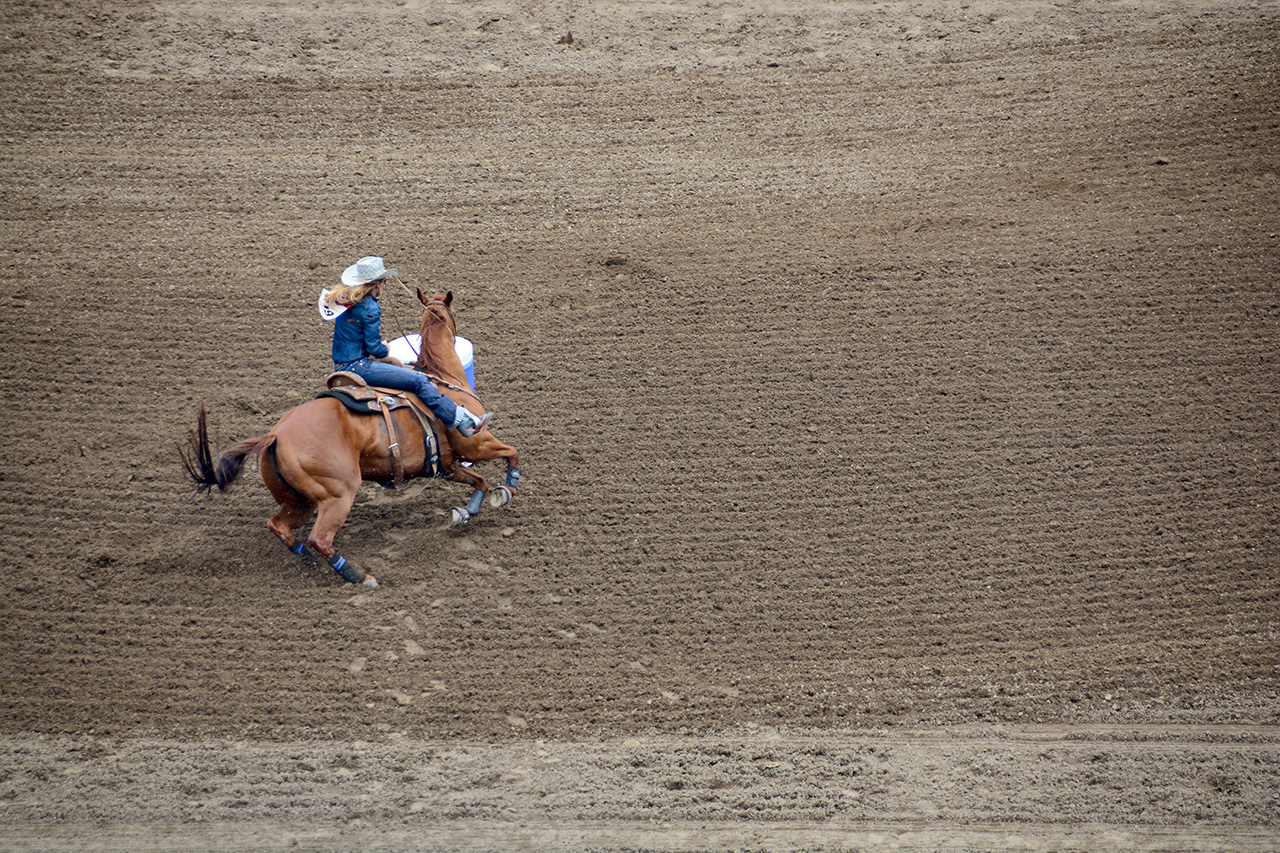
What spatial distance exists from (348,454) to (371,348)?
84 centimetres

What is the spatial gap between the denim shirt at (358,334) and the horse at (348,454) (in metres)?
0.24

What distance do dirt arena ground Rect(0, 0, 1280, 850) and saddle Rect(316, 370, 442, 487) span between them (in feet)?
2.38

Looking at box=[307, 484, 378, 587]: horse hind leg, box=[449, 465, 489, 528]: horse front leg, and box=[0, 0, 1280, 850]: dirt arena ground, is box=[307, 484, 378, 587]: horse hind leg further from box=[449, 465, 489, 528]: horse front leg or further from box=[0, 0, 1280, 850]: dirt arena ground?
box=[449, 465, 489, 528]: horse front leg

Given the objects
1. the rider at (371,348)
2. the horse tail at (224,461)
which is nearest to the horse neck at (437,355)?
the rider at (371,348)

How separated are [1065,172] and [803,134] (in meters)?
3.03

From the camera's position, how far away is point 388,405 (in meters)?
6.99

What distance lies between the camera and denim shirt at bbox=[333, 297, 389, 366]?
680cm

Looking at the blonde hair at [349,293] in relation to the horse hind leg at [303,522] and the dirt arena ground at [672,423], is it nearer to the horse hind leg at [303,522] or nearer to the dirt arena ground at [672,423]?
the horse hind leg at [303,522]

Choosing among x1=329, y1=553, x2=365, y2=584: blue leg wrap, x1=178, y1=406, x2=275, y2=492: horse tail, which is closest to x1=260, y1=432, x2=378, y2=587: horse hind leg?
x1=329, y1=553, x2=365, y2=584: blue leg wrap

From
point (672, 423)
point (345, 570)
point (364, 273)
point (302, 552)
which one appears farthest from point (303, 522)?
point (672, 423)

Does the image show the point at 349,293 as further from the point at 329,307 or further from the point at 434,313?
the point at 434,313

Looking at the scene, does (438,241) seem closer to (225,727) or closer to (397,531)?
(397,531)

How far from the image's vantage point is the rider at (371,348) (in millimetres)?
6637

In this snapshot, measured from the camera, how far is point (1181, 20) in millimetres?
12359
